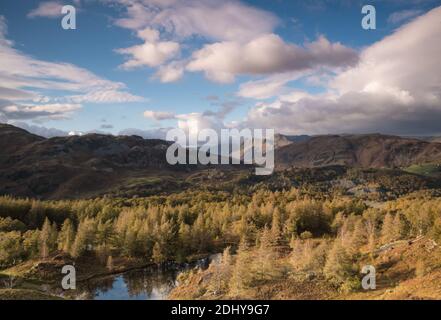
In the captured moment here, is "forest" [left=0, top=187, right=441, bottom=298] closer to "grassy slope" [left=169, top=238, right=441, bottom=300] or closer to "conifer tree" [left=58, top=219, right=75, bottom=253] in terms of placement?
"conifer tree" [left=58, top=219, right=75, bottom=253]

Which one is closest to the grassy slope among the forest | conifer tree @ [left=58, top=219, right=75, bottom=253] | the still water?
the forest

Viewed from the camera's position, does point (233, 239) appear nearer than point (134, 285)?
No

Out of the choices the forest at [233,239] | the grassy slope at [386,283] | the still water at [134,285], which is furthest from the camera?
the still water at [134,285]

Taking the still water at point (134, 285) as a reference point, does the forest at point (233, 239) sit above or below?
Answer: above

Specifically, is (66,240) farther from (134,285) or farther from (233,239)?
(233,239)

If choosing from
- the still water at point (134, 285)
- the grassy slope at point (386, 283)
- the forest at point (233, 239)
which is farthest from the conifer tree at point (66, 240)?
the grassy slope at point (386, 283)

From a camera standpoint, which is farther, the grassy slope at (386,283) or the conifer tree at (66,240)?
the conifer tree at (66,240)

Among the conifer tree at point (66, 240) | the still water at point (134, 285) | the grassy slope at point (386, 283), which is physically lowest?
the still water at point (134, 285)

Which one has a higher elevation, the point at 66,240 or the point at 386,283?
the point at 386,283

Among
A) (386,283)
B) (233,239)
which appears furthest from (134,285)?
(386,283)

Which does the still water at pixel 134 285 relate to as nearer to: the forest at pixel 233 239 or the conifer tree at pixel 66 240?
the forest at pixel 233 239

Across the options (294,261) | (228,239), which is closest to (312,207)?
(228,239)

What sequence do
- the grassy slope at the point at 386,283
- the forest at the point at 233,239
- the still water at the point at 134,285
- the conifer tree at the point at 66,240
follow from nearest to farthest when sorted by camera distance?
1. the grassy slope at the point at 386,283
2. the forest at the point at 233,239
3. the still water at the point at 134,285
4. the conifer tree at the point at 66,240

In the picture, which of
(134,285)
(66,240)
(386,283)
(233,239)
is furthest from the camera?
(233,239)
